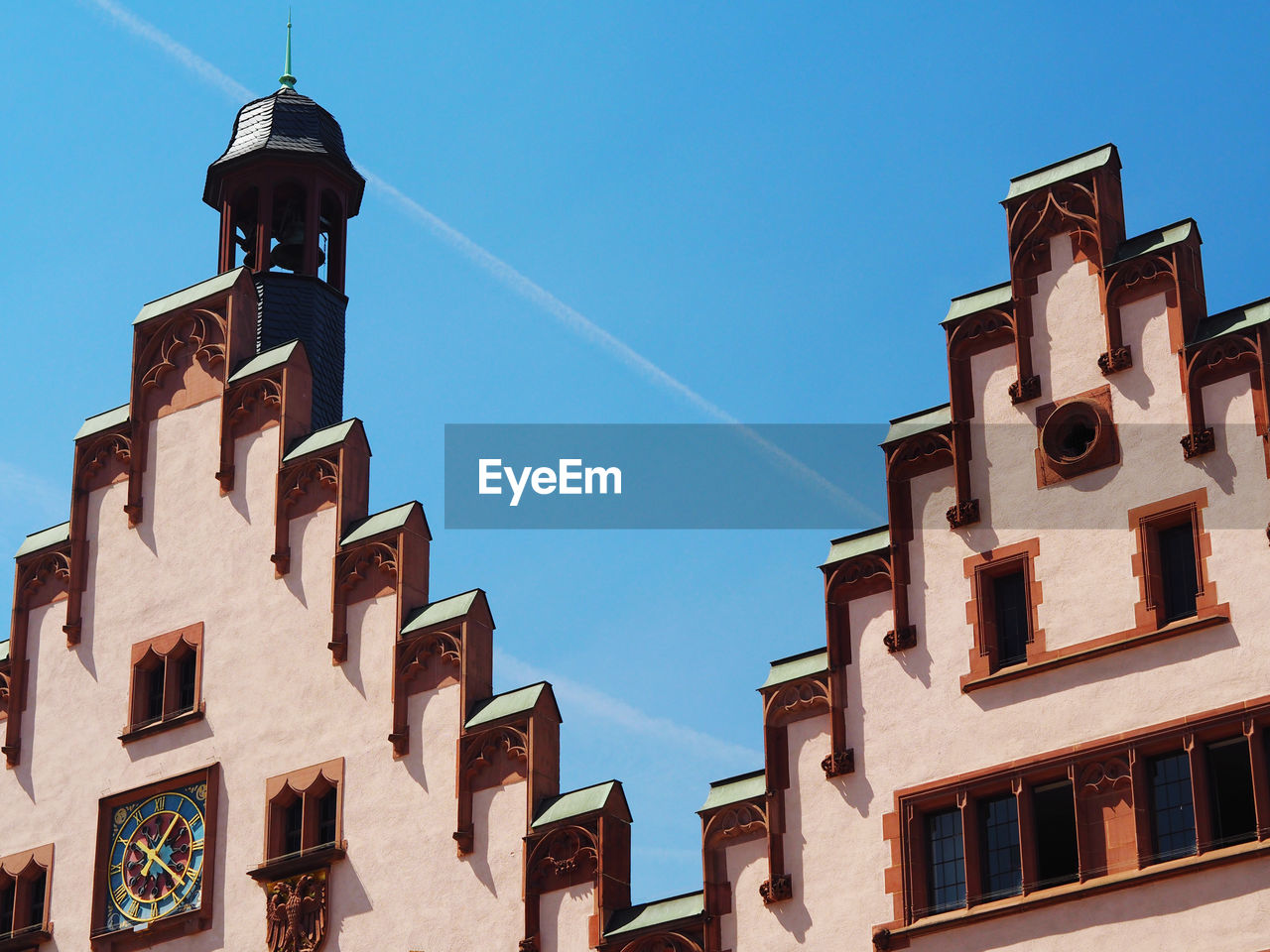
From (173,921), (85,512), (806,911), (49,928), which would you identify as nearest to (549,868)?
(806,911)

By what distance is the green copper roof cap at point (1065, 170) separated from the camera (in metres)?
39.3

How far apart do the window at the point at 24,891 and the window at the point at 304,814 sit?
498cm

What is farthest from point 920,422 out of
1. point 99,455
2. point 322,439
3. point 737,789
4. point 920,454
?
point 99,455

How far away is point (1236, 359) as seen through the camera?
120ft

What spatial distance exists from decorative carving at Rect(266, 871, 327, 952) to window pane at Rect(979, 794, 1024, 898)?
1135 cm

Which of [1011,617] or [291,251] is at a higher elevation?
[291,251]

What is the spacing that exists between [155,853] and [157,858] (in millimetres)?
108

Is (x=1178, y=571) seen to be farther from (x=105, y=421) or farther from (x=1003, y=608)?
(x=105, y=421)

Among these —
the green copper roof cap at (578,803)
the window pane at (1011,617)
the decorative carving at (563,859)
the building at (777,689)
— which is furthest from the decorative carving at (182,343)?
the window pane at (1011,617)

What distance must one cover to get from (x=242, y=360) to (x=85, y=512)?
4140mm

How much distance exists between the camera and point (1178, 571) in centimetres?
3634

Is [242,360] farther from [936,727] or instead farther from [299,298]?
[936,727]

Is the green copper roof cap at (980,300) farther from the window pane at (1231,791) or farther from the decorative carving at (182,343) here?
the decorative carving at (182,343)

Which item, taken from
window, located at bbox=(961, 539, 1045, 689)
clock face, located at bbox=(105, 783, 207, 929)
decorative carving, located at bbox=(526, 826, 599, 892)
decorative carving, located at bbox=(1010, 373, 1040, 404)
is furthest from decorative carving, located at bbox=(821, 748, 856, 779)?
clock face, located at bbox=(105, 783, 207, 929)
